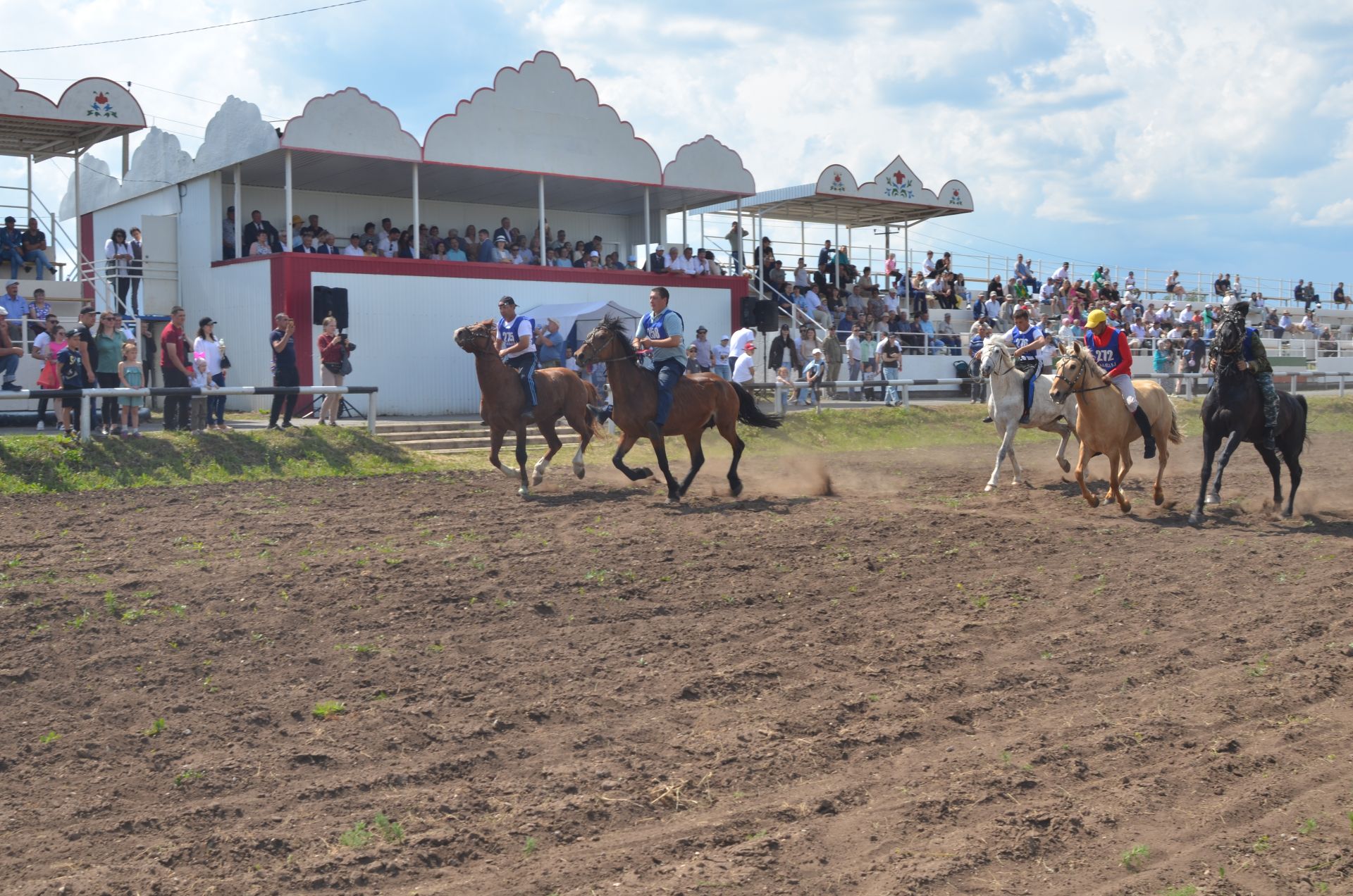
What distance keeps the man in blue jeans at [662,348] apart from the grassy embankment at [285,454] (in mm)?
4637

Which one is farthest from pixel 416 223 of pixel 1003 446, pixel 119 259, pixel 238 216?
pixel 1003 446

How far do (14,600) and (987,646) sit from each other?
22.1 ft

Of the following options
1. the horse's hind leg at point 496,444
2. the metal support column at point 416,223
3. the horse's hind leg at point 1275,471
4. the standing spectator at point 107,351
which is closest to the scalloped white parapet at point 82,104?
the metal support column at point 416,223

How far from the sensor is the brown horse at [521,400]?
47.5 ft

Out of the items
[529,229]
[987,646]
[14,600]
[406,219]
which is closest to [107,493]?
[14,600]

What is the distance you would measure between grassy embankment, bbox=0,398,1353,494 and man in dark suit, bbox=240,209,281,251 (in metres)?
8.85

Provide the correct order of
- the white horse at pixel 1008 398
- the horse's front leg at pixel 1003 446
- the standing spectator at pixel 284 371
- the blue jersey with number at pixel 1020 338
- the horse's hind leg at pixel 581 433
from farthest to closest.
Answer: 1. the standing spectator at pixel 284 371
2. the blue jersey with number at pixel 1020 338
3. the white horse at pixel 1008 398
4. the horse's front leg at pixel 1003 446
5. the horse's hind leg at pixel 581 433

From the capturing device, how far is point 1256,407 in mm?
13375

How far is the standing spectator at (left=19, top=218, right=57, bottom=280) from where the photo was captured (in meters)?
23.6

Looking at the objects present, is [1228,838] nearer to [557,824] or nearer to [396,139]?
[557,824]

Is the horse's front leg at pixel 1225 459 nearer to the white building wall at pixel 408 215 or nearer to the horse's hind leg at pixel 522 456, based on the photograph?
the horse's hind leg at pixel 522 456

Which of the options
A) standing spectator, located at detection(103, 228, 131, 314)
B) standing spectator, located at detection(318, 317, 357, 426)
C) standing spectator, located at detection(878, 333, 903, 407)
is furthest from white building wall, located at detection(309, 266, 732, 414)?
standing spectator, located at detection(878, 333, 903, 407)

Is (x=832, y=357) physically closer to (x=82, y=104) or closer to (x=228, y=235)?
(x=228, y=235)

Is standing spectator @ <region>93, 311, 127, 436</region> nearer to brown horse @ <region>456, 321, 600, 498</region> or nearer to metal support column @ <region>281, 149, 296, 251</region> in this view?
brown horse @ <region>456, 321, 600, 498</region>
